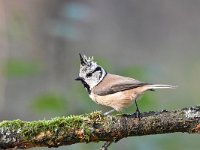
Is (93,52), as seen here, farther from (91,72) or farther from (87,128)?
(87,128)

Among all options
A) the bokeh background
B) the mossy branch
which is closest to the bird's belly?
the bokeh background

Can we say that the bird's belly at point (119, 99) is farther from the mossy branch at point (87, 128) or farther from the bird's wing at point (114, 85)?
A: the mossy branch at point (87, 128)

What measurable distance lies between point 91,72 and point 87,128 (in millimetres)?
848

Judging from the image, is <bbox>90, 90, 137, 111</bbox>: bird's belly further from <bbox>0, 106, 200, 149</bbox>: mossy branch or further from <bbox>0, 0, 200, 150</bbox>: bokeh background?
<bbox>0, 106, 200, 149</bbox>: mossy branch

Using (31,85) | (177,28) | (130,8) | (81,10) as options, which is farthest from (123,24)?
(81,10)

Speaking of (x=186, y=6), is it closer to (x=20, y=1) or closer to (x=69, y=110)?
(x=20, y=1)

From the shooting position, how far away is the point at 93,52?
33.3ft

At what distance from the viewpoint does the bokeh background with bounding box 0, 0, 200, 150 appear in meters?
4.82

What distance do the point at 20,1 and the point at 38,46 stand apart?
2.66 feet

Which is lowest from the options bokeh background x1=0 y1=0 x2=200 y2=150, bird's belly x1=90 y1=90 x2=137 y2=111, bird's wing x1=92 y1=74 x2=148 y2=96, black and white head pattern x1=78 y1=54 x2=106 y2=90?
bird's belly x1=90 y1=90 x2=137 y2=111

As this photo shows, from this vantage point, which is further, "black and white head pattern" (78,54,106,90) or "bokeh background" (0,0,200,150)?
"bokeh background" (0,0,200,150)

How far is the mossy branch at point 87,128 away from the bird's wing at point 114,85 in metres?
0.44

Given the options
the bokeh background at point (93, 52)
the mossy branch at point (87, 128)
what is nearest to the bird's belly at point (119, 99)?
the bokeh background at point (93, 52)

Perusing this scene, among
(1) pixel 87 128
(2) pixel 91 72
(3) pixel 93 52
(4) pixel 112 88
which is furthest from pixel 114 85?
(3) pixel 93 52
